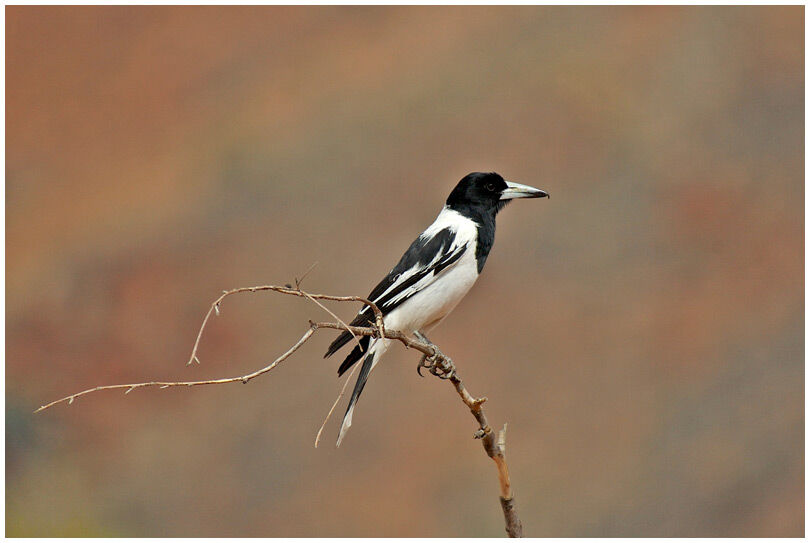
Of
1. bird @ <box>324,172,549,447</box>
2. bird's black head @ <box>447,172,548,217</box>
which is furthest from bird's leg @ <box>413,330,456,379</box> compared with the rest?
bird's black head @ <box>447,172,548,217</box>

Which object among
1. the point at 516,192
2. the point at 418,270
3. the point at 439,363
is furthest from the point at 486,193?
the point at 439,363

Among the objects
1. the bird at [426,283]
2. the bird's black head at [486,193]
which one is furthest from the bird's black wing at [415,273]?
the bird's black head at [486,193]

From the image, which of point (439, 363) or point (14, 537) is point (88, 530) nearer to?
point (14, 537)

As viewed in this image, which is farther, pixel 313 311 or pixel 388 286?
pixel 313 311

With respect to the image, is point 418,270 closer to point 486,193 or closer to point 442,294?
point 442,294

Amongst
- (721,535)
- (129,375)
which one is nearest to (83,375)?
(129,375)
